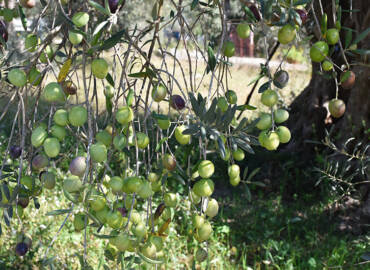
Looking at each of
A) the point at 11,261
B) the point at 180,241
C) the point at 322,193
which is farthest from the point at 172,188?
the point at 11,261

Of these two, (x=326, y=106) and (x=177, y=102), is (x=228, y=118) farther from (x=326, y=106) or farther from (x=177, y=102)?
(x=326, y=106)

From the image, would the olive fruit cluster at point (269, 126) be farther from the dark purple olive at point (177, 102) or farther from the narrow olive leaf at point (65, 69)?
the narrow olive leaf at point (65, 69)

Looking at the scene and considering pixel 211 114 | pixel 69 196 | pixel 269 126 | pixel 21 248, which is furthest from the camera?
pixel 21 248

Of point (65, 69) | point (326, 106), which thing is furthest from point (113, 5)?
point (326, 106)

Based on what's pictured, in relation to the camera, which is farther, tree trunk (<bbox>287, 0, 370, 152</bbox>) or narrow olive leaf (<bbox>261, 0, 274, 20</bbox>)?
tree trunk (<bbox>287, 0, 370, 152</bbox>)

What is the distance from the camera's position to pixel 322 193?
3.39m

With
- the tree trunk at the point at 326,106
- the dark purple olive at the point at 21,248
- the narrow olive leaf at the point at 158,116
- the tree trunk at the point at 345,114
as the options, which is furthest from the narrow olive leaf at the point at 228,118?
the tree trunk at the point at 326,106

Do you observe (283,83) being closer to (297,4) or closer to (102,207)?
(297,4)

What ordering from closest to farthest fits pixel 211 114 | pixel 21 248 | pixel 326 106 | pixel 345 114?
pixel 211 114, pixel 21 248, pixel 345 114, pixel 326 106

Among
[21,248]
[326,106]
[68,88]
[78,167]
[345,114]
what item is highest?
[68,88]

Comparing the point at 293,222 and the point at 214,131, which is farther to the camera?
the point at 293,222

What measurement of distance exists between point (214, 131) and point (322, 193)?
280cm

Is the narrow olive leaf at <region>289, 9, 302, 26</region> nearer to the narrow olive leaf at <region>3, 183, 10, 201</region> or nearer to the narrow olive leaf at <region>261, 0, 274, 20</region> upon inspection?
the narrow olive leaf at <region>261, 0, 274, 20</region>

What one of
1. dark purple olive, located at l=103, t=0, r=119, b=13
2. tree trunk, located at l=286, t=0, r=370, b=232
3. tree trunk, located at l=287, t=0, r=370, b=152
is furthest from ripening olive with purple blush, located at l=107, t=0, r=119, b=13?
tree trunk, located at l=287, t=0, r=370, b=152
